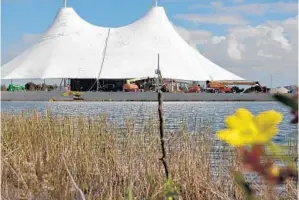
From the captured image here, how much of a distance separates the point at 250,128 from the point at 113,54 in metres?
48.4

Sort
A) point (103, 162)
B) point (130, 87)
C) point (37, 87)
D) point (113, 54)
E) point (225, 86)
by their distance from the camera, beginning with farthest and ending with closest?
point (37, 87) → point (113, 54) → point (225, 86) → point (130, 87) → point (103, 162)

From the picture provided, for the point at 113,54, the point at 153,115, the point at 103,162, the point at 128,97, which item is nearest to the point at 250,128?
the point at 103,162

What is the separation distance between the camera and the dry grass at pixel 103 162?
3.57m

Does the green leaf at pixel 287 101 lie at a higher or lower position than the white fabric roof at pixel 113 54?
lower

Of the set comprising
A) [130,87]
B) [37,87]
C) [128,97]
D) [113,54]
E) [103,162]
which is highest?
[113,54]

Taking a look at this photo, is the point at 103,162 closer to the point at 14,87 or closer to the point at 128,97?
the point at 128,97

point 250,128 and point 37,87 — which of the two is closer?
point 250,128

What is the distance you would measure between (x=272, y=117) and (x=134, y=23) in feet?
167

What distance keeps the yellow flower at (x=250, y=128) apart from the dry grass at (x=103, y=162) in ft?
9.51

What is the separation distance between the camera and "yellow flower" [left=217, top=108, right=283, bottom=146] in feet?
1.40

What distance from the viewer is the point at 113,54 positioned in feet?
160

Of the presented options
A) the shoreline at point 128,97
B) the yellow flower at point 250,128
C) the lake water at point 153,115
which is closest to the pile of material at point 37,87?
the shoreline at point 128,97

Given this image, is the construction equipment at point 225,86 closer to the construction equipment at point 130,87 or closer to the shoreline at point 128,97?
the shoreline at point 128,97

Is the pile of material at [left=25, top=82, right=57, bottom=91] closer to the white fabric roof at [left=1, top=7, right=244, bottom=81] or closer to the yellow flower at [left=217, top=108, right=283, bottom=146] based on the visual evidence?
the white fabric roof at [left=1, top=7, right=244, bottom=81]
